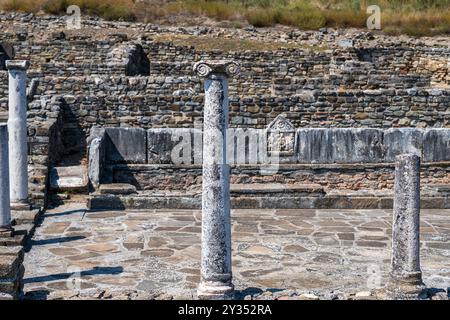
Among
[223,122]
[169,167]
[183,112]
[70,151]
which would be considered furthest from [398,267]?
[70,151]

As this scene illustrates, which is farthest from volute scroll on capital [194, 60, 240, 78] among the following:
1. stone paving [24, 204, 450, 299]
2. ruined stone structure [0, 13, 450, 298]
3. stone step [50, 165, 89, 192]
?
stone step [50, 165, 89, 192]

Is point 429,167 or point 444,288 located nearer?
point 444,288

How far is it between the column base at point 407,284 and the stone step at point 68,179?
21.7ft

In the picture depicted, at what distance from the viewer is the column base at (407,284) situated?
7.40m

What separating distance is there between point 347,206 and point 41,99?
20.8 ft

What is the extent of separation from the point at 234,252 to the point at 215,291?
2.51 meters

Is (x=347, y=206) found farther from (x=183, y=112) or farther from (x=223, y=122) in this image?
(x=223, y=122)

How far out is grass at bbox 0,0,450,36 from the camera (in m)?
30.9

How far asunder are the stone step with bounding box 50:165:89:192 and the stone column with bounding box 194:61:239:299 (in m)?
5.73

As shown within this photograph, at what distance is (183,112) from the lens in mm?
15055

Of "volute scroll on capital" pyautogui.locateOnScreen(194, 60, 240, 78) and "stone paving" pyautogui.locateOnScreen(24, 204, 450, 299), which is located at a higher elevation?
"volute scroll on capital" pyautogui.locateOnScreen(194, 60, 240, 78)

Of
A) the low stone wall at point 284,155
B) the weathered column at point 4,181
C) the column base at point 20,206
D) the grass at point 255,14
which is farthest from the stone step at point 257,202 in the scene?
the grass at point 255,14

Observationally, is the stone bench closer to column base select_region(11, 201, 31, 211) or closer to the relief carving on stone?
the relief carving on stone

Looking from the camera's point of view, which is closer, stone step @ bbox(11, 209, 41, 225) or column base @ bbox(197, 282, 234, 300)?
column base @ bbox(197, 282, 234, 300)
